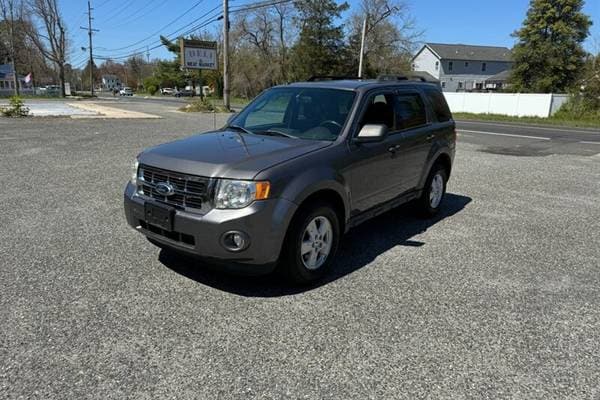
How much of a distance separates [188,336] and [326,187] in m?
1.60

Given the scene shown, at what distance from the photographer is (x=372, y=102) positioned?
15.0 ft

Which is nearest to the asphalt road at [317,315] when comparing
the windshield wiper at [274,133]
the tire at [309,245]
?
the tire at [309,245]

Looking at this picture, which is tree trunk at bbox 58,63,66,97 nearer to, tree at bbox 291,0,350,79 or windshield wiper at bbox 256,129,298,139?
tree at bbox 291,0,350,79

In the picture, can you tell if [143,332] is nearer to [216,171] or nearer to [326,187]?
[216,171]

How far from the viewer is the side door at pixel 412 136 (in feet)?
16.5

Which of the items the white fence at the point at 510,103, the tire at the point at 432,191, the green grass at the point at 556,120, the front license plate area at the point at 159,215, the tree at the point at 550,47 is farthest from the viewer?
the tree at the point at 550,47

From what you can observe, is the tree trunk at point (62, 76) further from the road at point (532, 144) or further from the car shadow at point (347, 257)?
the car shadow at point (347, 257)

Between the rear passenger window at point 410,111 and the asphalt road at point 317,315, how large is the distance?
50.6 inches

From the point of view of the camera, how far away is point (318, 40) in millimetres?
48469

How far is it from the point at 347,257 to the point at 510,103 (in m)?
32.3

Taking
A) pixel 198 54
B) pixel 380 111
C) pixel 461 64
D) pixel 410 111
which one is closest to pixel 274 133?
pixel 380 111

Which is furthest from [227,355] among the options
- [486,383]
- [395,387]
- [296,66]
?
[296,66]

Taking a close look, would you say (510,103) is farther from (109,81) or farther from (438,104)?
(109,81)

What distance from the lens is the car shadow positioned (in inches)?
149
